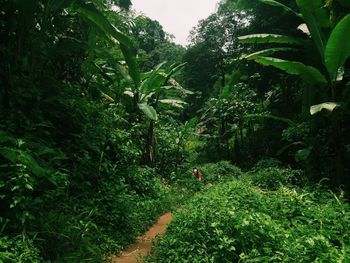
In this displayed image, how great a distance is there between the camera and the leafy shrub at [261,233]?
11.1 feet

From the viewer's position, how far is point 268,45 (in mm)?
12492

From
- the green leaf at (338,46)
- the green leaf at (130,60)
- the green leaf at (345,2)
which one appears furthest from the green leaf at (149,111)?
the green leaf at (345,2)

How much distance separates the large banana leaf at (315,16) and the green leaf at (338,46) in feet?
1.96

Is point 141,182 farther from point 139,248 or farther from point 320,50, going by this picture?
point 320,50

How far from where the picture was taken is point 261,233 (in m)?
3.65

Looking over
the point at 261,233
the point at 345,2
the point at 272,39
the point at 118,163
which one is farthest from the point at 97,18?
the point at 345,2

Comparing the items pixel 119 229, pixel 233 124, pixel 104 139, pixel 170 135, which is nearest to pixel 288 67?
pixel 104 139

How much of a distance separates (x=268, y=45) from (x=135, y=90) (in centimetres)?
505

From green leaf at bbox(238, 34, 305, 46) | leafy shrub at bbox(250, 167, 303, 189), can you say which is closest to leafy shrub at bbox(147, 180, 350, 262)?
leafy shrub at bbox(250, 167, 303, 189)

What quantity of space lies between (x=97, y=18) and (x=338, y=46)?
4168 mm

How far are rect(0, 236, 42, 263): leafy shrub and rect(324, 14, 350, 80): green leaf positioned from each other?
5.48m

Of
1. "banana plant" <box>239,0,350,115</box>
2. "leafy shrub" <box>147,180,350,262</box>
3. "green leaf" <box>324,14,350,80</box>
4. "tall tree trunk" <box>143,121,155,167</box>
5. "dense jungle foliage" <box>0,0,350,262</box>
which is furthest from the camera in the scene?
"tall tree trunk" <box>143,121,155,167</box>

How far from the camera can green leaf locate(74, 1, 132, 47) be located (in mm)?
6173

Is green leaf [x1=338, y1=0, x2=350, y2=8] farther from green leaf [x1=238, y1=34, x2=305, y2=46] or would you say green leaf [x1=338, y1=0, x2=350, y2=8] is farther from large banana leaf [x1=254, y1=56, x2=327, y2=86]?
large banana leaf [x1=254, y1=56, x2=327, y2=86]
